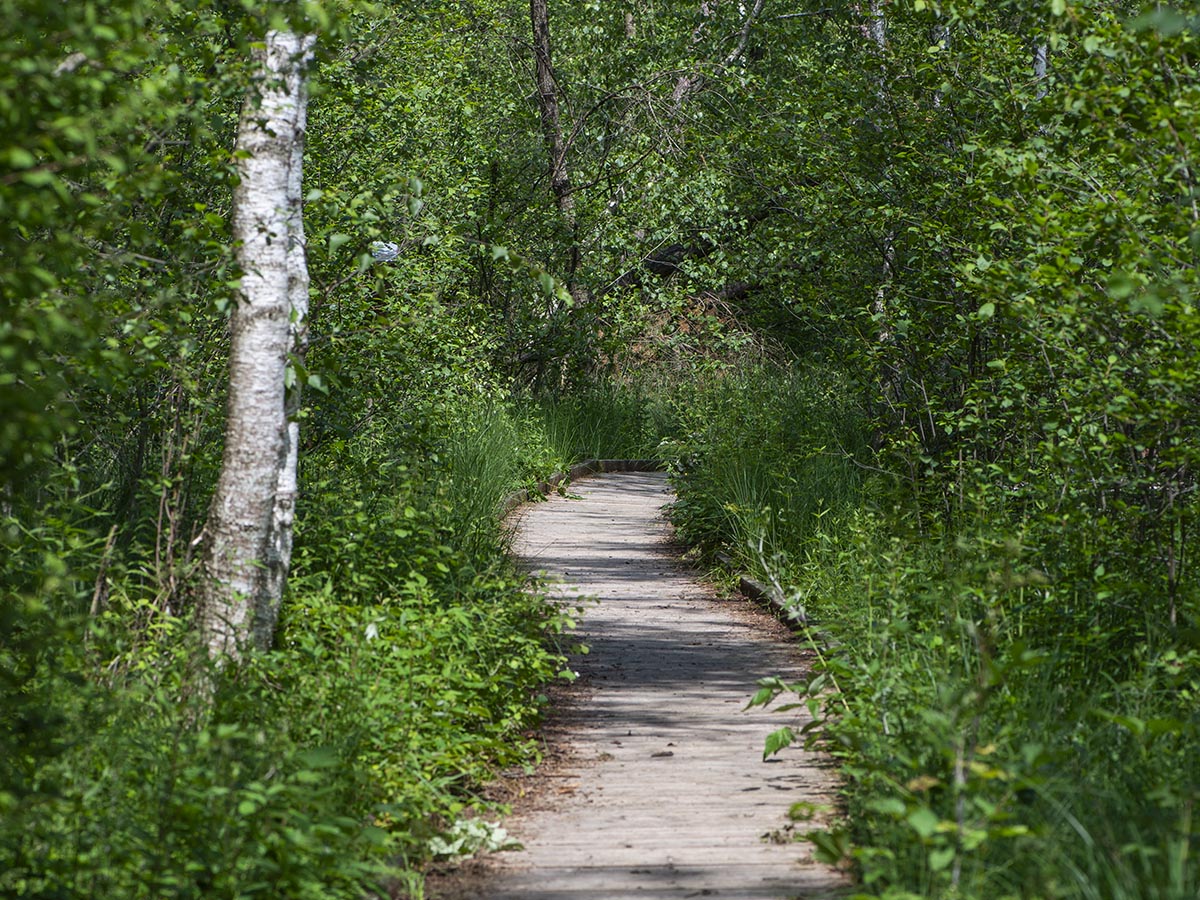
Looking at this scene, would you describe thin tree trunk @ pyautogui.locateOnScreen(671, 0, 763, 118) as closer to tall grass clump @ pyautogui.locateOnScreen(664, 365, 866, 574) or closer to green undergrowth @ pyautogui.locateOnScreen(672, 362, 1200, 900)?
tall grass clump @ pyautogui.locateOnScreen(664, 365, 866, 574)

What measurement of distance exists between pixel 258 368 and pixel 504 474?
9759mm

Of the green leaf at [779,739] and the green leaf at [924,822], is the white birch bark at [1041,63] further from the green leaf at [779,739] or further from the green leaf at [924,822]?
the green leaf at [924,822]

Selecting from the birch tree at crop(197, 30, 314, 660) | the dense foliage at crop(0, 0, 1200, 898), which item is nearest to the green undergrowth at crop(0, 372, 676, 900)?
the dense foliage at crop(0, 0, 1200, 898)

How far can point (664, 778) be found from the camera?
6.94m

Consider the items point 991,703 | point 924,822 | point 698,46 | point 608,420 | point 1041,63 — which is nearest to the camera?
point 924,822

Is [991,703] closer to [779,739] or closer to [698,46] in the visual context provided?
[779,739]

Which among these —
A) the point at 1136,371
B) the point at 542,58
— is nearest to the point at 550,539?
the point at 1136,371

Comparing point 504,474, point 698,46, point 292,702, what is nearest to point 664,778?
point 292,702

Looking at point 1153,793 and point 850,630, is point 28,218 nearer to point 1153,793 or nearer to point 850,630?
point 1153,793

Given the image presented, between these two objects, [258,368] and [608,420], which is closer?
[258,368]

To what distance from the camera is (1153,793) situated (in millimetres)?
4199

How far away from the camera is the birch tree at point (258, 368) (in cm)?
677

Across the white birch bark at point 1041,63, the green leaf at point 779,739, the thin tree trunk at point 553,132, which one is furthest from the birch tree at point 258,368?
the thin tree trunk at point 553,132

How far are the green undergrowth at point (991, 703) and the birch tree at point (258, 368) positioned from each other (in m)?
2.47
